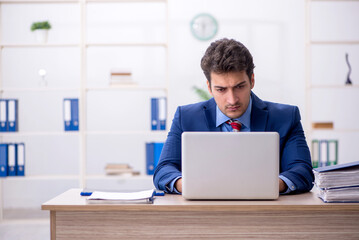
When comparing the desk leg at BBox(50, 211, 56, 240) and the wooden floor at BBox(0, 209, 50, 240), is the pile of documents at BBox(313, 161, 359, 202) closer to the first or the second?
the desk leg at BBox(50, 211, 56, 240)

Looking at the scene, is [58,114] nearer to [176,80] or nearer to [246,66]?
[176,80]

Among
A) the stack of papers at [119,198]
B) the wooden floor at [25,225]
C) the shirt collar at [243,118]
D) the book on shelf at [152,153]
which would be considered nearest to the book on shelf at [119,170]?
the book on shelf at [152,153]

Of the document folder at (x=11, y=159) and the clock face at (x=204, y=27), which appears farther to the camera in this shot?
the clock face at (x=204, y=27)

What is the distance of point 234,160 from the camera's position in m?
1.45

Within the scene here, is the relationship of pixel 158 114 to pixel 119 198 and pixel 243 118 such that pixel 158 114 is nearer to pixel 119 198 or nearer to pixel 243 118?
pixel 243 118

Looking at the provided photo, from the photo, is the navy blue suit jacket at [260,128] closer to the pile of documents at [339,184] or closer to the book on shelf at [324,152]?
the pile of documents at [339,184]

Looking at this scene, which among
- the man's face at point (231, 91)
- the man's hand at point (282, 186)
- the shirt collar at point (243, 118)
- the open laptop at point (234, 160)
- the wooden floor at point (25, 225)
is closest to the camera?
the open laptop at point (234, 160)

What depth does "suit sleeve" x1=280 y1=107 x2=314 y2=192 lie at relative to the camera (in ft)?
5.79

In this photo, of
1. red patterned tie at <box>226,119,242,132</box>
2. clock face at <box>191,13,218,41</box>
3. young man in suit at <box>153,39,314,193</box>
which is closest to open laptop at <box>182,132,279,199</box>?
young man in suit at <box>153,39,314,193</box>

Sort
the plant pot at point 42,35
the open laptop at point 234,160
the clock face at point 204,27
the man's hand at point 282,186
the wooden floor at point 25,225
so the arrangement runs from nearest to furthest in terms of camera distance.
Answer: the open laptop at point 234,160
the man's hand at point 282,186
the wooden floor at point 25,225
the plant pot at point 42,35
the clock face at point 204,27

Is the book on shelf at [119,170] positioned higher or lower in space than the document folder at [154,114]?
lower

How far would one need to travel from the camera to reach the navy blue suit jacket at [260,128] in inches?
76.6

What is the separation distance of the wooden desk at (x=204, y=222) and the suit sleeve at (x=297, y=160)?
263mm

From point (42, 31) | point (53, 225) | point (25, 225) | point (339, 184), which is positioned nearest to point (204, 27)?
point (42, 31)
